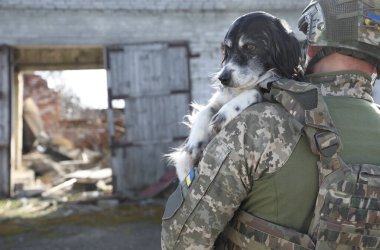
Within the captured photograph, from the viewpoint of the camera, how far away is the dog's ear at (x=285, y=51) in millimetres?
1668

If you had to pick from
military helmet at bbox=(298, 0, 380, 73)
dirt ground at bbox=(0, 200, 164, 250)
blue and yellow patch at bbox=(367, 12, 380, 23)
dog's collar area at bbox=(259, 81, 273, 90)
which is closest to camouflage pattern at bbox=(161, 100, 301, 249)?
dog's collar area at bbox=(259, 81, 273, 90)

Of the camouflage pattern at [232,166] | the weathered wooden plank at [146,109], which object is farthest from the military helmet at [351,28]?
the weathered wooden plank at [146,109]

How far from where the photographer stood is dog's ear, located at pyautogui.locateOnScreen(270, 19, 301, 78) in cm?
167

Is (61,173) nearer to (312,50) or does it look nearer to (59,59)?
(59,59)

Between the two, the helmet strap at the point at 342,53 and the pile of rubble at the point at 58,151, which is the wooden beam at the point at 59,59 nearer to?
the pile of rubble at the point at 58,151

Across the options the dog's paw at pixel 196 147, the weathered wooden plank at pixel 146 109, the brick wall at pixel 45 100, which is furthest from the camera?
the brick wall at pixel 45 100

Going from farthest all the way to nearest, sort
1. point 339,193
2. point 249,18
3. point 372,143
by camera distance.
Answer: point 249,18 → point 372,143 → point 339,193

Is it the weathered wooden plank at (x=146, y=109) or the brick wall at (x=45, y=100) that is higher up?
the brick wall at (x=45, y=100)

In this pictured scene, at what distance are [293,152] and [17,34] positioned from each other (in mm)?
6652

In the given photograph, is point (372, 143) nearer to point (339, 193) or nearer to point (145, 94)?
A: point (339, 193)

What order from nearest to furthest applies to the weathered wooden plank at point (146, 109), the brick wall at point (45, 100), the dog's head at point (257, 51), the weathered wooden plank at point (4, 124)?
the dog's head at point (257, 51) → the weathered wooden plank at point (4, 124) → the weathered wooden plank at point (146, 109) → the brick wall at point (45, 100)

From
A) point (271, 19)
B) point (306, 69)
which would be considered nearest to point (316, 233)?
point (306, 69)

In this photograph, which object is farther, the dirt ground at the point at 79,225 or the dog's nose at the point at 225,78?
the dirt ground at the point at 79,225

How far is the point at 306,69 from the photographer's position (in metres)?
1.65
